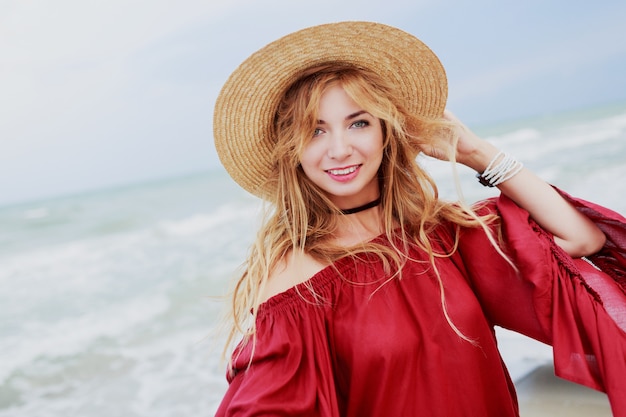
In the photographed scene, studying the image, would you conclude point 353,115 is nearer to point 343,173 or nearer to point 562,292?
point 343,173

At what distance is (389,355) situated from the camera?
75.5 inches

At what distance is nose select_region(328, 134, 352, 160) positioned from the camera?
2047 mm

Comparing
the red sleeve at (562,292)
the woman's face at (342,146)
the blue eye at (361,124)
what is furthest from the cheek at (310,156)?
the red sleeve at (562,292)

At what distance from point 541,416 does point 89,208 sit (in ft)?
72.7

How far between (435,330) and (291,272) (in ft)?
1.66

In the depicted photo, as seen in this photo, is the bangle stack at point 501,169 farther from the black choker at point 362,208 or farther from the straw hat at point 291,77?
the black choker at point 362,208

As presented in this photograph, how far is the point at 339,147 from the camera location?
6.70ft

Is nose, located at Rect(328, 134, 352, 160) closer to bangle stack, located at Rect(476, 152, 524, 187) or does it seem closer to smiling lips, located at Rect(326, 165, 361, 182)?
smiling lips, located at Rect(326, 165, 361, 182)

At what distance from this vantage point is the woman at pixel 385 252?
1.92m

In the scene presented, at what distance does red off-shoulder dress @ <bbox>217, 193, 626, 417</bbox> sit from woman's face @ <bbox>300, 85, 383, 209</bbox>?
277mm

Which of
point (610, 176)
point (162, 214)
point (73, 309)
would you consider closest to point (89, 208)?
point (162, 214)

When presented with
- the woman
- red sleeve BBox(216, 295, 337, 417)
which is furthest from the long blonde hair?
red sleeve BBox(216, 295, 337, 417)

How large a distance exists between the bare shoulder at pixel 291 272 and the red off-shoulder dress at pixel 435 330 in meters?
0.04

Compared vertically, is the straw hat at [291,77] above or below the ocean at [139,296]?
above
